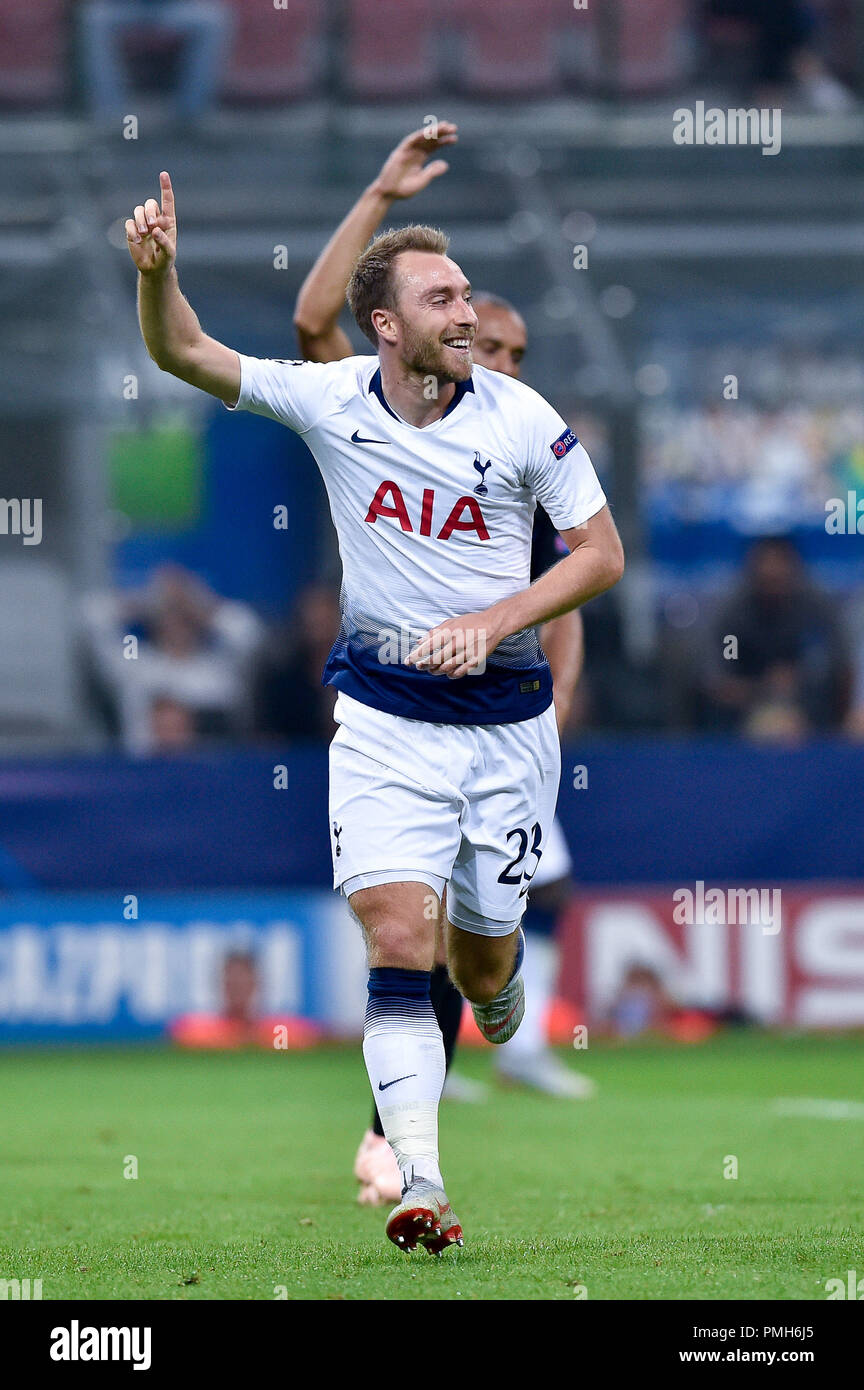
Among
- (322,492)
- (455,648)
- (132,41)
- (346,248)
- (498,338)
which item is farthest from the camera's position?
(132,41)

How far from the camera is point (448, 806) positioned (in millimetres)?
5277

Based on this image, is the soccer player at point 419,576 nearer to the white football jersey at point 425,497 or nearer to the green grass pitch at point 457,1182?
the white football jersey at point 425,497

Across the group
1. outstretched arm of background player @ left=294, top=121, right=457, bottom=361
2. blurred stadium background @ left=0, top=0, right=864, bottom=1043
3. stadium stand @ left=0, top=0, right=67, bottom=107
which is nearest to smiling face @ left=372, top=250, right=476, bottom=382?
outstretched arm of background player @ left=294, top=121, right=457, bottom=361

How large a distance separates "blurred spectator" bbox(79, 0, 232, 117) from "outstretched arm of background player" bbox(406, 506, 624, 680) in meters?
11.2

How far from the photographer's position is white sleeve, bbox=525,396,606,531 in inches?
207

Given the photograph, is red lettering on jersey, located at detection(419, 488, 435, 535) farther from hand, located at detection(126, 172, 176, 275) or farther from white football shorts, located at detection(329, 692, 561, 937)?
hand, located at detection(126, 172, 176, 275)

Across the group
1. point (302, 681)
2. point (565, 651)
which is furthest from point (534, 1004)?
point (302, 681)

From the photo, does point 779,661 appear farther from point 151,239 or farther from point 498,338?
point 151,239

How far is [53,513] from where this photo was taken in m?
13.7

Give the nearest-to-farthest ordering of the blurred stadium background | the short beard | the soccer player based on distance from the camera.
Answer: the soccer player → the short beard → the blurred stadium background

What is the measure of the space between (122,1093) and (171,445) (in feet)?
19.8

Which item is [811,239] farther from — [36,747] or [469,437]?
[469,437]

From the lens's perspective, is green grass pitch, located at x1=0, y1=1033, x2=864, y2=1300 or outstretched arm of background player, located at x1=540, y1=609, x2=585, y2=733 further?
outstretched arm of background player, located at x1=540, y1=609, x2=585, y2=733

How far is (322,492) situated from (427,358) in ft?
29.6
